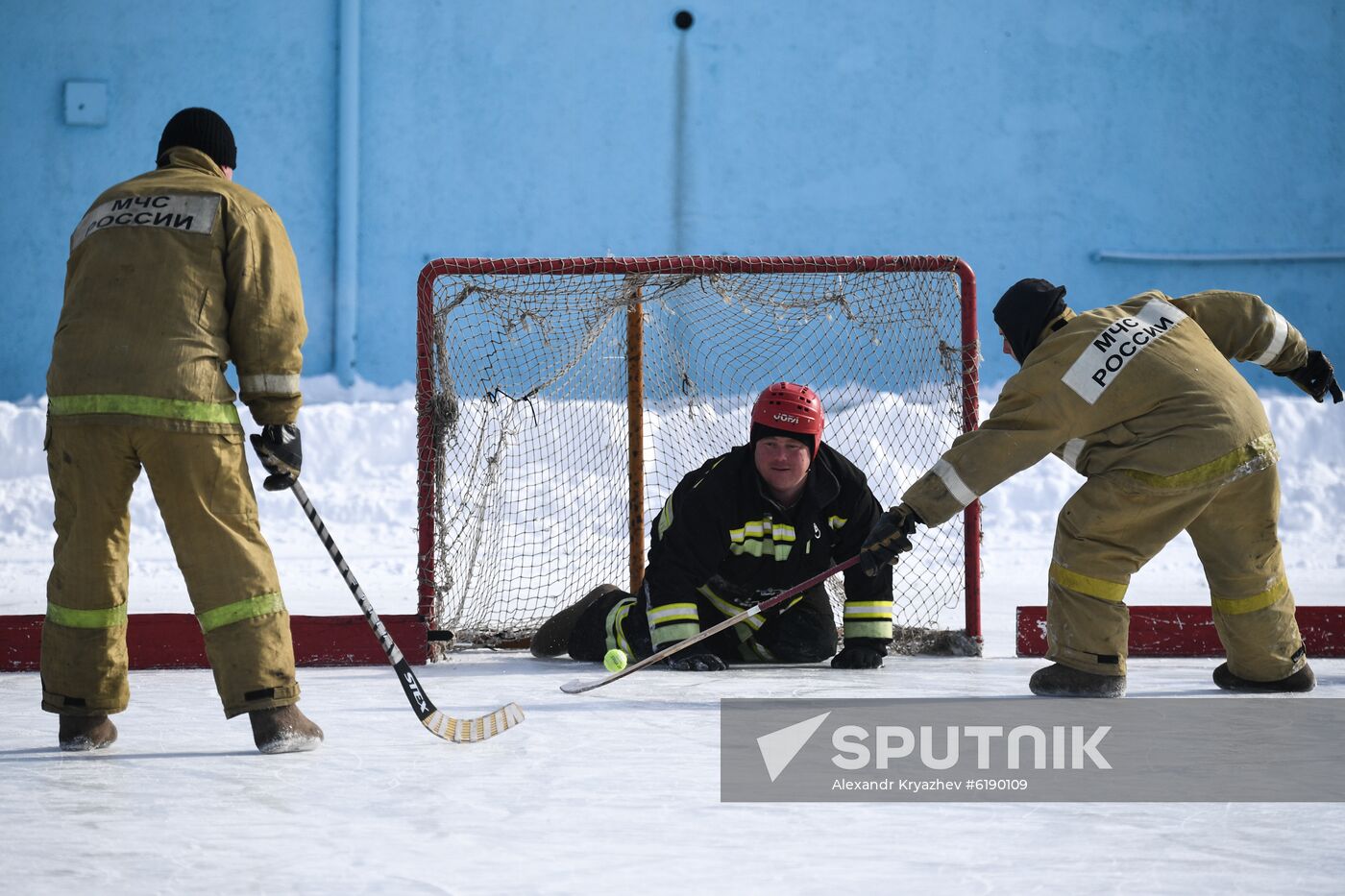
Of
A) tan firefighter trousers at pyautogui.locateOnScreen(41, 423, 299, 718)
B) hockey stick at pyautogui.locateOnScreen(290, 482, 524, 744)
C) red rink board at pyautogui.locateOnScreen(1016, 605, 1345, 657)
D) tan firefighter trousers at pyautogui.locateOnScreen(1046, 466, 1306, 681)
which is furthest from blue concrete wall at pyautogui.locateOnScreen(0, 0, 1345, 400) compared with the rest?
tan firefighter trousers at pyautogui.locateOnScreen(41, 423, 299, 718)

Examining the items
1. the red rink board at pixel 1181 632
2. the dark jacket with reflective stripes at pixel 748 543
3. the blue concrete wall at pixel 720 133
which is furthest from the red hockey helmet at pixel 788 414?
the blue concrete wall at pixel 720 133

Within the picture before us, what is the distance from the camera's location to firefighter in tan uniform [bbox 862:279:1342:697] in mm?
3340

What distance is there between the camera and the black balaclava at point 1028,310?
3.51 metres

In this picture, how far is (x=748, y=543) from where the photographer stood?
13.4 ft

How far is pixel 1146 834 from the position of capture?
6.97 feet

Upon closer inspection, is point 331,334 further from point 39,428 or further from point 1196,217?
point 1196,217

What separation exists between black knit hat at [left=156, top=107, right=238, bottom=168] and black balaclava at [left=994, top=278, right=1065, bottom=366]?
1.82 m

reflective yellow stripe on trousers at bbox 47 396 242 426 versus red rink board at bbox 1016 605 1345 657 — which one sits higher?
reflective yellow stripe on trousers at bbox 47 396 242 426

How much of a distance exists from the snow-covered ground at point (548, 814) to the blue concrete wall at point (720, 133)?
5499mm

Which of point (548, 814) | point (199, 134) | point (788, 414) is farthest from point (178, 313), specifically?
point (788, 414)

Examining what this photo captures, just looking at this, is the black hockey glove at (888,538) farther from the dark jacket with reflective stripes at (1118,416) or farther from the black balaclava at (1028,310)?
the black balaclava at (1028,310)

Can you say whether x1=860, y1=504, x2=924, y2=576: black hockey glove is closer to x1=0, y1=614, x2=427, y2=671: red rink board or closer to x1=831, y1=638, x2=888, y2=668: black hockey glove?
x1=831, y1=638, x2=888, y2=668: black hockey glove

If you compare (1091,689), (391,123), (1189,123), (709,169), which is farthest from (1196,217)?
(1091,689)

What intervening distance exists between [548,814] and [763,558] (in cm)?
193
